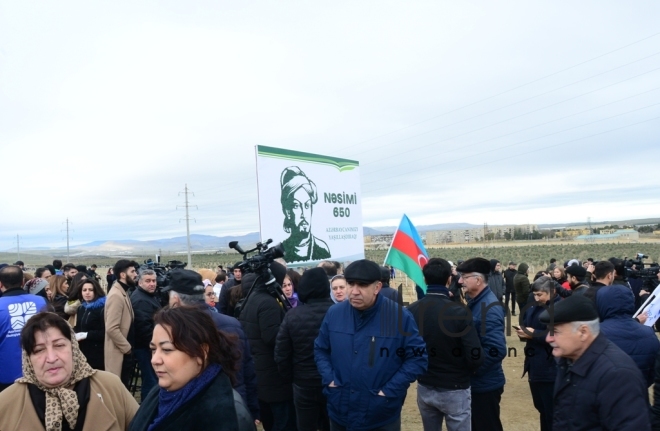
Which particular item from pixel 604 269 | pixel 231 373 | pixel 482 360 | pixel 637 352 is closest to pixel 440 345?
pixel 482 360

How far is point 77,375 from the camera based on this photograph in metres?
2.51

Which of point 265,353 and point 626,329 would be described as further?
point 265,353

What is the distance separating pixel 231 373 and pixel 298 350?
89.9 inches

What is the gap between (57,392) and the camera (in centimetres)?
243

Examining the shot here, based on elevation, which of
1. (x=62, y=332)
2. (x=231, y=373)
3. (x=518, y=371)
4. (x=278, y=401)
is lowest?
(x=518, y=371)

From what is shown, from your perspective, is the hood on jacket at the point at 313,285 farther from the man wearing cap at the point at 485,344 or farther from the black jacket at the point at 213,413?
the black jacket at the point at 213,413

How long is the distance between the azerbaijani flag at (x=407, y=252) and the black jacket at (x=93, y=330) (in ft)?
13.1

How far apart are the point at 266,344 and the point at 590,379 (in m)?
3.04

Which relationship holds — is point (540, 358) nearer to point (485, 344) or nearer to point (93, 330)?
point (485, 344)

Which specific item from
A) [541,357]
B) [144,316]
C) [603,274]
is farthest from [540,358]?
[144,316]

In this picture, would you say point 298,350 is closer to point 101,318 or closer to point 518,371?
point 101,318

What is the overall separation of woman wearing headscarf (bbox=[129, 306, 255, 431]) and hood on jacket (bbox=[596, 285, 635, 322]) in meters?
3.27

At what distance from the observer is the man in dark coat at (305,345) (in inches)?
174

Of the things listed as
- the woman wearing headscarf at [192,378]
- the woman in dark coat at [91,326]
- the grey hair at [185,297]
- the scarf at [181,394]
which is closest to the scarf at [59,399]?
the woman wearing headscarf at [192,378]
